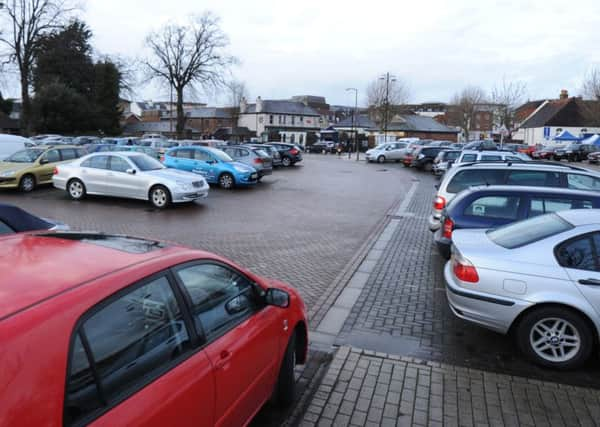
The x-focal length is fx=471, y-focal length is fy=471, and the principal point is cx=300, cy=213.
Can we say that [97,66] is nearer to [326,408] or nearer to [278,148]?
[278,148]

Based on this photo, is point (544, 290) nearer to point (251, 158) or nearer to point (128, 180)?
point (128, 180)

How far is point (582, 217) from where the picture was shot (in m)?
4.92

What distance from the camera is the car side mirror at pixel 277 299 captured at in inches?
137

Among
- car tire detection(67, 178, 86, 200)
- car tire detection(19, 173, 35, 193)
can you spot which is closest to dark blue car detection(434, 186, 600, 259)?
car tire detection(67, 178, 86, 200)

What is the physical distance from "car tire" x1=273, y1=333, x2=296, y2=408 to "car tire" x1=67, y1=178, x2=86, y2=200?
12.9 metres

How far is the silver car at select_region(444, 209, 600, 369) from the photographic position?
4.42 meters

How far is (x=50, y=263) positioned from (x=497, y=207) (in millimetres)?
6423

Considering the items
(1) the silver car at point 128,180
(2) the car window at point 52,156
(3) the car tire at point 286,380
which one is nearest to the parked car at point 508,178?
(3) the car tire at point 286,380

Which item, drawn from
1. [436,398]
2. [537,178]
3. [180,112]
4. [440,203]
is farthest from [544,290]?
[180,112]

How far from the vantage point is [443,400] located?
4.07 metres

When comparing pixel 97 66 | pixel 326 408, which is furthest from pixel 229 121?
pixel 326 408

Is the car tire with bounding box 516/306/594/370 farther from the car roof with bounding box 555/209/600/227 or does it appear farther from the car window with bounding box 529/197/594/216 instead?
the car window with bounding box 529/197/594/216

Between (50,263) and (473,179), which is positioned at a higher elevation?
(473,179)

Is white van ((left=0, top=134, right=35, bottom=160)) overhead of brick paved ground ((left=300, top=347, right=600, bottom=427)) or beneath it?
overhead
